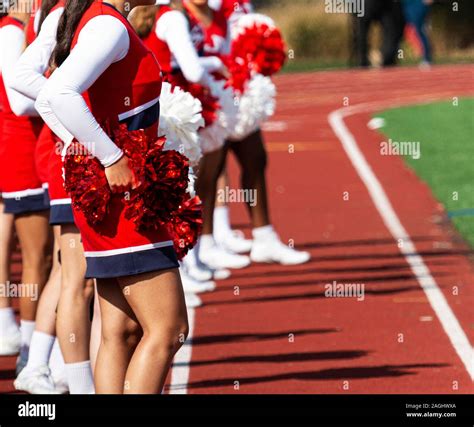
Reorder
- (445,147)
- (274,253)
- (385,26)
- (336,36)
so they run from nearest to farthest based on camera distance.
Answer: (274,253), (445,147), (385,26), (336,36)

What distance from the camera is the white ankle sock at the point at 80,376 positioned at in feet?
20.5

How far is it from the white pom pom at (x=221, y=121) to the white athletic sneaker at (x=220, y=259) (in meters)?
1.00

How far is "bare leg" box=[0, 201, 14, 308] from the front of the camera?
7.90m

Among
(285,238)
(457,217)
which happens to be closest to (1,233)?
(285,238)

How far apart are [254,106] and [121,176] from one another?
216 inches

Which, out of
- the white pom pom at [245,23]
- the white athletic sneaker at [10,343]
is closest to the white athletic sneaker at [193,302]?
the white athletic sneaker at [10,343]

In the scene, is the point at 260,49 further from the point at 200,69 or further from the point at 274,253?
the point at 200,69

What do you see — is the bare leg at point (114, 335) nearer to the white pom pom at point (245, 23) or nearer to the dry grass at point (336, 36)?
the white pom pom at point (245, 23)

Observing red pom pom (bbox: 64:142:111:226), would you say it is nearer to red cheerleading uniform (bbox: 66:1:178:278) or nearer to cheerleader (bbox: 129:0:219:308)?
red cheerleading uniform (bbox: 66:1:178:278)

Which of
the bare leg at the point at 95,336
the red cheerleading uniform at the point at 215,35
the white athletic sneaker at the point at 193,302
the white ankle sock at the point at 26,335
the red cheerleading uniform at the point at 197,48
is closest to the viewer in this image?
the bare leg at the point at 95,336

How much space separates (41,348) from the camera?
6.99m

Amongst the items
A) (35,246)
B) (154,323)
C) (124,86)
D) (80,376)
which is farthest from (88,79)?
(35,246)
